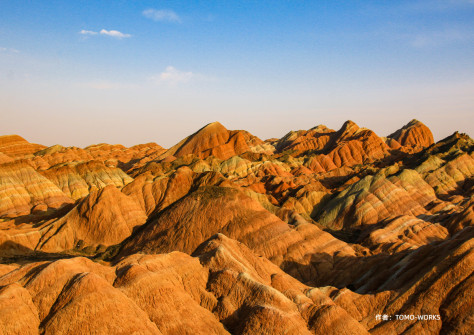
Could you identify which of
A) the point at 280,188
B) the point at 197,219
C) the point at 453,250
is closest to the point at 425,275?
the point at 453,250

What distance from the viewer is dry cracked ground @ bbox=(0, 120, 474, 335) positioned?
105 ft

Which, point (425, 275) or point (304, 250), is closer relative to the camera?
point (425, 275)

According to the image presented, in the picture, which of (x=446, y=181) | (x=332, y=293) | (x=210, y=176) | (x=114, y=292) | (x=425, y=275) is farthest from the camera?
(x=446, y=181)

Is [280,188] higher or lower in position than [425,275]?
lower

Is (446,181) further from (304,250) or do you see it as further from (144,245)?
(144,245)

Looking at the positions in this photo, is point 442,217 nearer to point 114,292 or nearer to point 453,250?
point 453,250

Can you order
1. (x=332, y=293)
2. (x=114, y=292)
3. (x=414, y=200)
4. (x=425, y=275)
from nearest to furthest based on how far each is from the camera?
(x=114, y=292) < (x=425, y=275) < (x=332, y=293) < (x=414, y=200)

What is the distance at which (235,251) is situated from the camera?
44.8m

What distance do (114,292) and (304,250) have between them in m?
38.2

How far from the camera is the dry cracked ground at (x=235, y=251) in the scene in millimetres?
31875

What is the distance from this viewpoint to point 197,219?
233 ft

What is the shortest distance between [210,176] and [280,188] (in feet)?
126

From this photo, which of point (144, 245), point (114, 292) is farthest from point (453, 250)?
point (144, 245)

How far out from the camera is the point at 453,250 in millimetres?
42719
